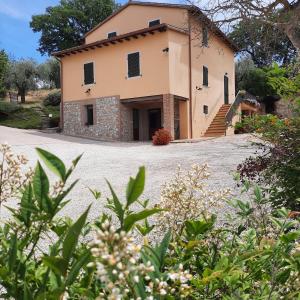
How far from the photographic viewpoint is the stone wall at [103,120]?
872 inches

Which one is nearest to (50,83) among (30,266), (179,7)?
(179,7)

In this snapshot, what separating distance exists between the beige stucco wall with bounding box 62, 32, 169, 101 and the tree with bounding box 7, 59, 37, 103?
39.5ft

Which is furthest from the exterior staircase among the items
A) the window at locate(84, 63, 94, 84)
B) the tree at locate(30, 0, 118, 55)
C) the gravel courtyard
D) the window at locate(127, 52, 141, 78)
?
the tree at locate(30, 0, 118, 55)

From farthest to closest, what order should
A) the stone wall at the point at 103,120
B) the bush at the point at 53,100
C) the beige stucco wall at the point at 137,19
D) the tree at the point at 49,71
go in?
the tree at the point at 49,71 < the bush at the point at 53,100 < the stone wall at the point at 103,120 < the beige stucco wall at the point at 137,19

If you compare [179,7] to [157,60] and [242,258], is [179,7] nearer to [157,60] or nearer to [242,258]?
[157,60]

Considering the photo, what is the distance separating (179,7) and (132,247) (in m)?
22.1

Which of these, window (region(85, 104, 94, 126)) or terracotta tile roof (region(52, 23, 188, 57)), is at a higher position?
terracotta tile roof (region(52, 23, 188, 57))

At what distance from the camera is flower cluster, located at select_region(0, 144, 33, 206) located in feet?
4.36

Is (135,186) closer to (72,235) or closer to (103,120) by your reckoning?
(72,235)

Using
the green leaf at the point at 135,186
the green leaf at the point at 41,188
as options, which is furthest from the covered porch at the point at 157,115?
the green leaf at the point at 135,186

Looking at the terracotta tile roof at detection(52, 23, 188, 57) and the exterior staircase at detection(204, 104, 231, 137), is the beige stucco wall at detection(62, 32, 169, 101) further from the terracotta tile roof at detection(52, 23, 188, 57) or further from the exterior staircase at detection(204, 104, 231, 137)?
the exterior staircase at detection(204, 104, 231, 137)

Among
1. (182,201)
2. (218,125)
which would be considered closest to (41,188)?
(182,201)

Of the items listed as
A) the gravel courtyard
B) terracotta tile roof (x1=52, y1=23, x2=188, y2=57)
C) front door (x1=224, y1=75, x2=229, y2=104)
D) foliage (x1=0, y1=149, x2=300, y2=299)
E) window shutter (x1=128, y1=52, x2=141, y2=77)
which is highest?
terracotta tile roof (x1=52, y1=23, x2=188, y2=57)

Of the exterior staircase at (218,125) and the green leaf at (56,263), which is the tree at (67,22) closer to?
the exterior staircase at (218,125)
